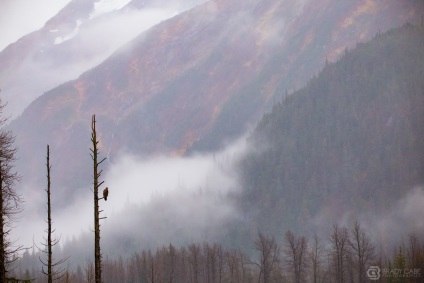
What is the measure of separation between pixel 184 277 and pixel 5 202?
150220mm

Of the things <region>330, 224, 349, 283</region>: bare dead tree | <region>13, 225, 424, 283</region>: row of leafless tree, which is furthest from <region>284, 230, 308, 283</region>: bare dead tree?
<region>330, 224, 349, 283</region>: bare dead tree

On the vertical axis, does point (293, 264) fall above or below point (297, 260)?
below

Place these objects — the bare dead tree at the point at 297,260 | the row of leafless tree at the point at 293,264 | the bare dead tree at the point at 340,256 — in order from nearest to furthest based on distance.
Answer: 1. the bare dead tree at the point at 340,256
2. the row of leafless tree at the point at 293,264
3. the bare dead tree at the point at 297,260

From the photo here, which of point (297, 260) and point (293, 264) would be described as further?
point (293, 264)

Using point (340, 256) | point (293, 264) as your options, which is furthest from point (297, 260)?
point (340, 256)

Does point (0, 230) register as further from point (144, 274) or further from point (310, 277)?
point (310, 277)

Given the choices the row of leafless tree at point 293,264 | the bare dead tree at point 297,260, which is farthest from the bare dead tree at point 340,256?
the bare dead tree at point 297,260

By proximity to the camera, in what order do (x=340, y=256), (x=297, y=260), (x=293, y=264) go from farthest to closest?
(x=293, y=264) → (x=297, y=260) → (x=340, y=256)

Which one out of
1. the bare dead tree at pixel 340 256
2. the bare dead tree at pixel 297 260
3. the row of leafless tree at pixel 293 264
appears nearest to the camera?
the bare dead tree at pixel 340 256

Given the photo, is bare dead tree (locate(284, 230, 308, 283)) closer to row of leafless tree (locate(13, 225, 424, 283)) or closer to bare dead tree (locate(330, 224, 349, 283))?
row of leafless tree (locate(13, 225, 424, 283))

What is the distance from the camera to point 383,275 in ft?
407

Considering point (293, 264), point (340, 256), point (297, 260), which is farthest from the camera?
point (293, 264)

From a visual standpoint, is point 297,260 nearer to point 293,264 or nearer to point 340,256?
point 293,264

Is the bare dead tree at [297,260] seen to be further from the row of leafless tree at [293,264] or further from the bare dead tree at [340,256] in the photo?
the bare dead tree at [340,256]
